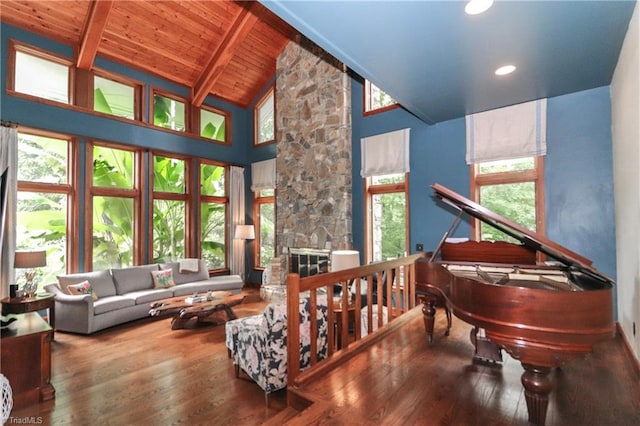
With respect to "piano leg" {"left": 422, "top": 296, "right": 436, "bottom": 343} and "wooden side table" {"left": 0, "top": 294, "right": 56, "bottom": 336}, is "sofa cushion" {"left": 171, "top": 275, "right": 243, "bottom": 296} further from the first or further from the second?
"piano leg" {"left": 422, "top": 296, "right": 436, "bottom": 343}

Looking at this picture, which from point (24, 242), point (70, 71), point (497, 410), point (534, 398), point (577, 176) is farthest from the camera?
point (70, 71)

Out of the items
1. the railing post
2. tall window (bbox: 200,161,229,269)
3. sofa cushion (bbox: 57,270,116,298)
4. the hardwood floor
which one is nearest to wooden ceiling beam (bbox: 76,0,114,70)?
tall window (bbox: 200,161,229,269)

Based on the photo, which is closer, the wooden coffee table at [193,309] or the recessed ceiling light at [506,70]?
the recessed ceiling light at [506,70]

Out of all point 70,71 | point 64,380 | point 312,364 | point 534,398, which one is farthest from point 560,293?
point 70,71

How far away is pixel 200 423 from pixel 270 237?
5497 millimetres

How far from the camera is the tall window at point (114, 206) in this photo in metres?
5.67

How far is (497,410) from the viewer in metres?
1.96

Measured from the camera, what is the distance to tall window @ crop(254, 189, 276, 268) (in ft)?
25.4

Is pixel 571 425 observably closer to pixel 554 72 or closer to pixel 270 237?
pixel 554 72

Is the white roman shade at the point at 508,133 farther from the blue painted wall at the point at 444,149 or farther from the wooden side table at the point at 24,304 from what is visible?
the wooden side table at the point at 24,304

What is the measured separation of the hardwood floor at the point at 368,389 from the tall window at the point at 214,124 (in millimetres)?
5232

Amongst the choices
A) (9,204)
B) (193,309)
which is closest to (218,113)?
(9,204)

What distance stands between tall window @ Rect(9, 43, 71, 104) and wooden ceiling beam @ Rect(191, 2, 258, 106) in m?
2.32

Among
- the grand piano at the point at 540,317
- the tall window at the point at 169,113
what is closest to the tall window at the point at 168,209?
the tall window at the point at 169,113
